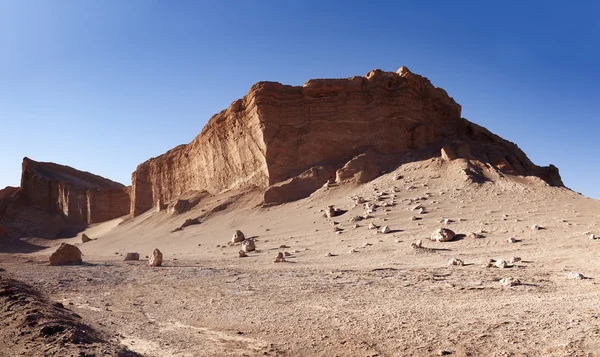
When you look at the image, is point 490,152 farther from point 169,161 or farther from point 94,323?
point 169,161

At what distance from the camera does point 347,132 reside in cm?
2667

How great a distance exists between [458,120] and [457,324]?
25.2 meters

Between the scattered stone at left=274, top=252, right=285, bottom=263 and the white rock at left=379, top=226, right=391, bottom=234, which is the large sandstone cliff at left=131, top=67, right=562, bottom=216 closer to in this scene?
the white rock at left=379, top=226, right=391, bottom=234

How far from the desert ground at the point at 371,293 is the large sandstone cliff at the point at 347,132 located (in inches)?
273

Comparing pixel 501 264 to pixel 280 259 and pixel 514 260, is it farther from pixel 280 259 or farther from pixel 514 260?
pixel 280 259

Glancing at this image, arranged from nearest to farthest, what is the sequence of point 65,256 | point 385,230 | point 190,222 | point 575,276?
1. point 575,276
2. point 65,256
3. point 385,230
4. point 190,222

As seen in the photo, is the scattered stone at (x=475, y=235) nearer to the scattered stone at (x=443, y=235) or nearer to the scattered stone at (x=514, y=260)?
the scattered stone at (x=443, y=235)

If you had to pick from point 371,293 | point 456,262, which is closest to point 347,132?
point 456,262

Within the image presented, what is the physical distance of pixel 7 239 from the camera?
34.9 metres

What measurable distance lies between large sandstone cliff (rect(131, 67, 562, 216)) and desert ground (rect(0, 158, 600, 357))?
6.94 metres

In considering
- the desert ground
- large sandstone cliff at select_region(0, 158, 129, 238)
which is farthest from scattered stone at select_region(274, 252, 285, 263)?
large sandstone cliff at select_region(0, 158, 129, 238)

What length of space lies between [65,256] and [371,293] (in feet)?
33.0

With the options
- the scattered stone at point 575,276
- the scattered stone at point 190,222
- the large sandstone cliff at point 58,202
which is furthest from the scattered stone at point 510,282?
the large sandstone cliff at point 58,202

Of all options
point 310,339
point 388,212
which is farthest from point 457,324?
point 388,212
